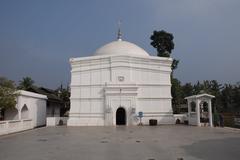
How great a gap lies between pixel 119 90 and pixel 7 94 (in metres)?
12.1

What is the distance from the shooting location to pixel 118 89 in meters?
26.9

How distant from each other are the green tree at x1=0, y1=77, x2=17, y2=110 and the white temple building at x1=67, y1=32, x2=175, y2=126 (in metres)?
8.05

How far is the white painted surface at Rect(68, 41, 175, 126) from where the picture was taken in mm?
26789

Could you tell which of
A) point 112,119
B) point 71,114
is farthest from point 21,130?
point 112,119

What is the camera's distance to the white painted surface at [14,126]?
17641 millimetres

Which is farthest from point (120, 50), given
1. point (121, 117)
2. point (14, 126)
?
point (14, 126)

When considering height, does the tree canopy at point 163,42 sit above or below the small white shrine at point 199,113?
above

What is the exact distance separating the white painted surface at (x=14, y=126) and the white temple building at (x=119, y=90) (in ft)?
18.3

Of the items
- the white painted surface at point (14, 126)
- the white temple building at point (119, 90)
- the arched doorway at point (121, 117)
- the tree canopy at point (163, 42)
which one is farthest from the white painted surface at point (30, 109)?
the tree canopy at point (163, 42)

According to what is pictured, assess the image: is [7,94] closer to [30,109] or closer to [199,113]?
[30,109]

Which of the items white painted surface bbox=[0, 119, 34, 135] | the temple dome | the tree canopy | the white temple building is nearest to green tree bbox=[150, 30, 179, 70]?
the tree canopy

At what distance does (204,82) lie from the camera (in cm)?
5109

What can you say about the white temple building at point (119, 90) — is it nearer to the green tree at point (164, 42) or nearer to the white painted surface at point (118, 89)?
the white painted surface at point (118, 89)

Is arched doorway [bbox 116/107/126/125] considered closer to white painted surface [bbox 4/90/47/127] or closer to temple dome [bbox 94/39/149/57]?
temple dome [bbox 94/39/149/57]
